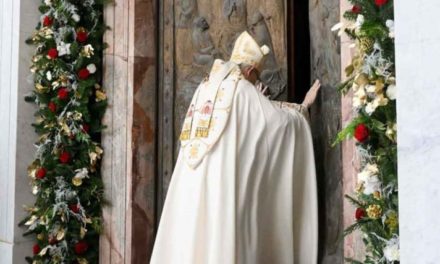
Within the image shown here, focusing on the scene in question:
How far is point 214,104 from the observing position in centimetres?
342

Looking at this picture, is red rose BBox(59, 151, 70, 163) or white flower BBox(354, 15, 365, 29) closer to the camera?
white flower BBox(354, 15, 365, 29)

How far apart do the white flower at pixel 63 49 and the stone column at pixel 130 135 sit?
1.03ft

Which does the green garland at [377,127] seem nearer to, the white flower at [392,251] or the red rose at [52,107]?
the white flower at [392,251]

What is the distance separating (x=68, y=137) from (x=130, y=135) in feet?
1.67

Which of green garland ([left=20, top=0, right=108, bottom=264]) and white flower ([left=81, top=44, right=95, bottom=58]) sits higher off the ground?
white flower ([left=81, top=44, right=95, bottom=58])

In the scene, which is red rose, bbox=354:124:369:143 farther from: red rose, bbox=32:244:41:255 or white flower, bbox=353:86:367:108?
red rose, bbox=32:244:41:255

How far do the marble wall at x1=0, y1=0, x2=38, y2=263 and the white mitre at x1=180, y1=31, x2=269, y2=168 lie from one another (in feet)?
6.21

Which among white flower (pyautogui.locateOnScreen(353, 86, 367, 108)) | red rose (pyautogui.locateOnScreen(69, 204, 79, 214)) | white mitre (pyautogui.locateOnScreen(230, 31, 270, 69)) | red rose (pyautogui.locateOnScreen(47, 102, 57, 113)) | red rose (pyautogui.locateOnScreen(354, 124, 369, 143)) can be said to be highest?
white mitre (pyautogui.locateOnScreen(230, 31, 270, 69))

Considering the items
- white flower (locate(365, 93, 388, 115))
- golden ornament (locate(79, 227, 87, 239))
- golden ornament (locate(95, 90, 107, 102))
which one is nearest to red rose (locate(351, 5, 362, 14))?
white flower (locate(365, 93, 388, 115))

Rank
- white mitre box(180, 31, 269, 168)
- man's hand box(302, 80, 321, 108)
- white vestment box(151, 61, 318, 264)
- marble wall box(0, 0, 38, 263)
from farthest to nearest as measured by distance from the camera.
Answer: marble wall box(0, 0, 38, 263), man's hand box(302, 80, 321, 108), white mitre box(180, 31, 269, 168), white vestment box(151, 61, 318, 264)

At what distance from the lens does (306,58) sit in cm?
474

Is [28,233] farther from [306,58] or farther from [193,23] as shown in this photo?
[306,58]

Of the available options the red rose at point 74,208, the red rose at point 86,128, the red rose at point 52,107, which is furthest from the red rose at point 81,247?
the red rose at point 52,107

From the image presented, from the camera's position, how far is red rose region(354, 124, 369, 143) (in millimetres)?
A: 2410
